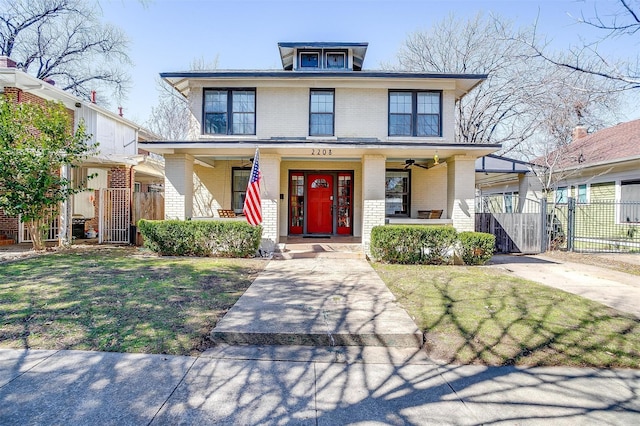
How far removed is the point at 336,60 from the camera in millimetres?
13211

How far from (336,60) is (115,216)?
10.4 m

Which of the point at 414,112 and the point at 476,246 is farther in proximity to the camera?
the point at 414,112

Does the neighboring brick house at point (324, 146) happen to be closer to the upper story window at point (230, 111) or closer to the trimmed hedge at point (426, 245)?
the upper story window at point (230, 111)

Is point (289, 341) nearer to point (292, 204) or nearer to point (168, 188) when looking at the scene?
point (168, 188)

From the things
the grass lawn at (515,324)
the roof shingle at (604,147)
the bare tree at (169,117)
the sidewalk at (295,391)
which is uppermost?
the bare tree at (169,117)

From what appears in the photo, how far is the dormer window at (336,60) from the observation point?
518 inches

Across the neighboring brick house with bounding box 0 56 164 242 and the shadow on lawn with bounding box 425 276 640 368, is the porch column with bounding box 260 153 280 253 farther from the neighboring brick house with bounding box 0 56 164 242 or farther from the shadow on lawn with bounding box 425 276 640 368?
the shadow on lawn with bounding box 425 276 640 368

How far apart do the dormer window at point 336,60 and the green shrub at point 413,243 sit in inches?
288

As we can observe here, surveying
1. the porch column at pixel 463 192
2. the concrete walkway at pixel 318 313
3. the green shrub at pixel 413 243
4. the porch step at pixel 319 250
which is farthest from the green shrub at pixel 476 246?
the concrete walkway at pixel 318 313

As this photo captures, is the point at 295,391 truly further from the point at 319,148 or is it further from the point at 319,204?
the point at 319,204

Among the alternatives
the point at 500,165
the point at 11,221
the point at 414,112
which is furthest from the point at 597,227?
the point at 11,221

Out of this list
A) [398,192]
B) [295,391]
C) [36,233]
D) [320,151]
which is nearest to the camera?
[295,391]

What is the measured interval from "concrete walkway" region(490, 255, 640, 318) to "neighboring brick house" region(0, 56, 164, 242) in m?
12.6

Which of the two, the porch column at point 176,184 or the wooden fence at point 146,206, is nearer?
the porch column at point 176,184
